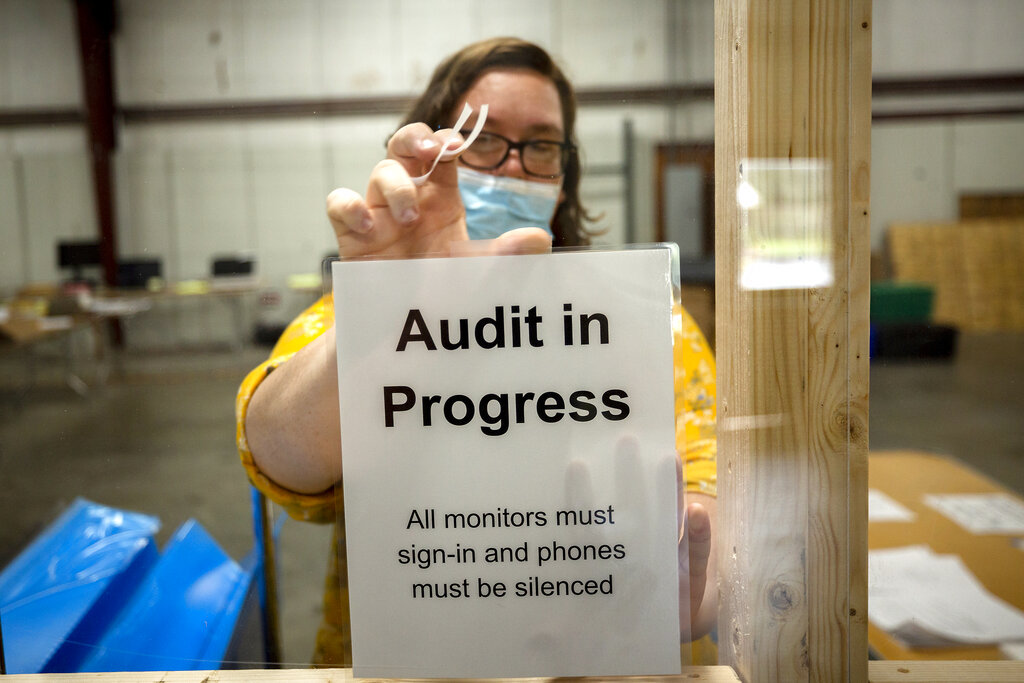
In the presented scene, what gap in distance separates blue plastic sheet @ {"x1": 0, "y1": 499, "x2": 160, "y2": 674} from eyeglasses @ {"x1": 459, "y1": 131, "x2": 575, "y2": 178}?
0.60 metres

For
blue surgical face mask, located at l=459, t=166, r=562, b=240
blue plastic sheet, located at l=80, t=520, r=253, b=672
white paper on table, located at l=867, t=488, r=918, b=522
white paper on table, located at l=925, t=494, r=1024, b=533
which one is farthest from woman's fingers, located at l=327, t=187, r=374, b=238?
white paper on table, located at l=925, t=494, r=1024, b=533

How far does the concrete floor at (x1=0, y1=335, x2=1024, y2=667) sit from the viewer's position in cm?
76

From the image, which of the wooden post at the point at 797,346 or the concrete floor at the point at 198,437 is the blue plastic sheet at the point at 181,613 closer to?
the concrete floor at the point at 198,437

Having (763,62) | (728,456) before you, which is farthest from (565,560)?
(763,62)

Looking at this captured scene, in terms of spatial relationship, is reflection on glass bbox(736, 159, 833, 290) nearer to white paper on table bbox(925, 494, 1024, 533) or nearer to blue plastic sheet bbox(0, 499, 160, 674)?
blue plastic sheet bbox(0, 499, 160, 674)

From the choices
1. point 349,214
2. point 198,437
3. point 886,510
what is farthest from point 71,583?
point 886,510

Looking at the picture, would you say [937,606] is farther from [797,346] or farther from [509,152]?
[509,152]

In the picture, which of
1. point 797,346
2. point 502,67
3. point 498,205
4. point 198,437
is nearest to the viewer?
point 797,346

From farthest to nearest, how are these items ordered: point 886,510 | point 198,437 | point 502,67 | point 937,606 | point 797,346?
point 198,437 < point 886,510 < point 937,606 < point 502,67 < point 797,346

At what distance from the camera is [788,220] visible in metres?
0.44

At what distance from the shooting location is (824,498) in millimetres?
452

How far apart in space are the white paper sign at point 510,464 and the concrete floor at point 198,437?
17cm

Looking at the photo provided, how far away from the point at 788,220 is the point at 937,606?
121cm

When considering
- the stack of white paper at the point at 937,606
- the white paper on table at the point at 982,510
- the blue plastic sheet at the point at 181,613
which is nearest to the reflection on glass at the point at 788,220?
the blue plastic sheet at the point at 181,613
